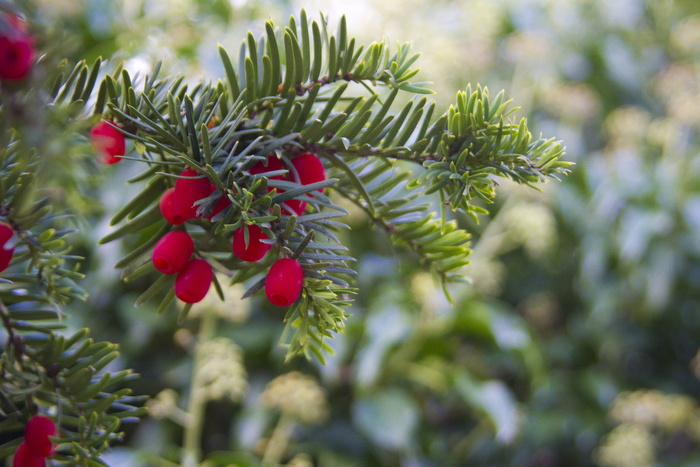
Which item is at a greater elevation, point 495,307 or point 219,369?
point 495,307

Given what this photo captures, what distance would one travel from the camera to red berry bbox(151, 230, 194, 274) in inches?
7.1

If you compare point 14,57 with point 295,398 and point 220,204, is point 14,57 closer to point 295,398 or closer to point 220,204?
point 220,204

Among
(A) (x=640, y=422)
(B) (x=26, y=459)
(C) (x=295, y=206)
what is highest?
(A) (x=640, y=422)

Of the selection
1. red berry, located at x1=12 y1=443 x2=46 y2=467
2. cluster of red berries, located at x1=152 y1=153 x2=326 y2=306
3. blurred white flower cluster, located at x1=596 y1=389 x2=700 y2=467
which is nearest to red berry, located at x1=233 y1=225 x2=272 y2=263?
cluster of red berries, located at x1=152 y1=153 x2=326 y2=306

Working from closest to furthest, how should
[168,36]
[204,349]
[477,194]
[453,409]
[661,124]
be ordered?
1. [477,194]
2. [204,349]
3. [168,36]
4. [453,409]
5. [661,124]

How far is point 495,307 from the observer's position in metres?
0.77

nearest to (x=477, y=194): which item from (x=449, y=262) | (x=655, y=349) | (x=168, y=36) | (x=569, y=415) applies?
(x=449, y=262)

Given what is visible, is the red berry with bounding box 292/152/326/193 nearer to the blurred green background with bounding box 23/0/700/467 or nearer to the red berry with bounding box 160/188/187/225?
the red berry with bounding box 160/188/187/225

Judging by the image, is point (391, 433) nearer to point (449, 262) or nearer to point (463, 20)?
point (449, 262)

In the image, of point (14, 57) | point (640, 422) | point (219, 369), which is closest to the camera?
point (14, 57)

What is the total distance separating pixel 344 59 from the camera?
0.20m

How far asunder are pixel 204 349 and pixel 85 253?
286mm

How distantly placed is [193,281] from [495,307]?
0.63 meters

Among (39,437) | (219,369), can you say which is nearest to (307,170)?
(39,437)
